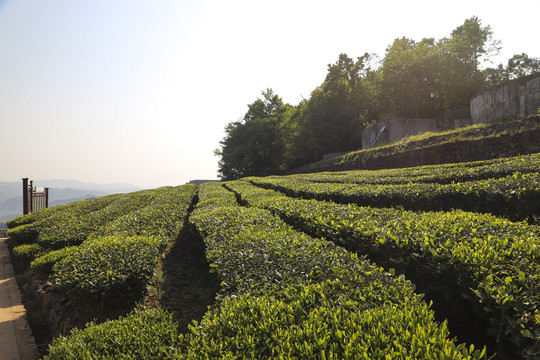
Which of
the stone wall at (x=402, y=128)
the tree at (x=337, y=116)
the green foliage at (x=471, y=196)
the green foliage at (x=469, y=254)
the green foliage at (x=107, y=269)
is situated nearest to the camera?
the green foliage at (x=469, y=254)

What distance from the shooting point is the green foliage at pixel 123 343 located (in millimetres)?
2660

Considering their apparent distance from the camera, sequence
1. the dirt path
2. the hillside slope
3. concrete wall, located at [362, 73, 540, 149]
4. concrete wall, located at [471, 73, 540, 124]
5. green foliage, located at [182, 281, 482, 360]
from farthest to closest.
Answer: concrete wall, located at [362, 73, 540, 149], concrete wall, located at [471, 73, 540, 124], the hillside slope, the dirt path, green foliage, located at [182, 281, 482, 360]

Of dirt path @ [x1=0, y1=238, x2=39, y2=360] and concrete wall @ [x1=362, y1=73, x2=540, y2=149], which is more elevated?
concrete wall @ [x1=362, y1=73, x2=540, y2=149]

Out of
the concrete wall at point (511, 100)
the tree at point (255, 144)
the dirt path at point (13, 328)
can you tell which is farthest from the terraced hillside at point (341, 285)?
the tree at point (255, 144)

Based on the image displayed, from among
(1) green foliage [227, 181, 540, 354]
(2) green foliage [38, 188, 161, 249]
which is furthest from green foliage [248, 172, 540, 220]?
(2) green foliage [38, 188, 161, 249]

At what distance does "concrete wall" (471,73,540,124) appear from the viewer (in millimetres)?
13330

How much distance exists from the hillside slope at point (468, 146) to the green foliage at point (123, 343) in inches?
525

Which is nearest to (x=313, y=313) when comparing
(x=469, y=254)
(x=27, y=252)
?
(x=469, y=254)

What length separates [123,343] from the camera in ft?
9.25

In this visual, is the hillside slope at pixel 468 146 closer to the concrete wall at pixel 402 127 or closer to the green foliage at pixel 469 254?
the concrete wall at pixel 402 127

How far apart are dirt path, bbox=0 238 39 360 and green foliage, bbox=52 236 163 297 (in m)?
1.00

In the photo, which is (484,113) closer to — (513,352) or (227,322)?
(513,352)

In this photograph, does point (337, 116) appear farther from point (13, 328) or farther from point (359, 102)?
point (13, 328)

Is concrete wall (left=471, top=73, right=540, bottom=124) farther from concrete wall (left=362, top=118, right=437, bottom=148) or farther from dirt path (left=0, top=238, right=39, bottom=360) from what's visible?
dirt path (left=0, top=238, right=39, bottom=360)
